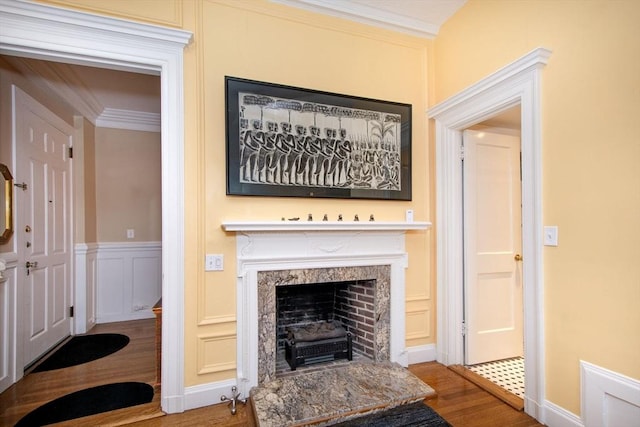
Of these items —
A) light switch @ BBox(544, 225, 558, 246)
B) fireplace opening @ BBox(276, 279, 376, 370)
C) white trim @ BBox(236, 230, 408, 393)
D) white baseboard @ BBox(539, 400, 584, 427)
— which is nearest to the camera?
white baseboard @ BBox(539, 400, 584, 427)

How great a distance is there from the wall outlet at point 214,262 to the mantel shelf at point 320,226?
220 millimetres

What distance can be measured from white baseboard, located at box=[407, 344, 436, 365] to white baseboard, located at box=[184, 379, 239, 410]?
1.50m

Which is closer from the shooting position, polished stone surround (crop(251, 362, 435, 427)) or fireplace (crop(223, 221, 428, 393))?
polished stone surround (crop(251, 362, 435, 427))

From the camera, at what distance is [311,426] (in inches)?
78.0

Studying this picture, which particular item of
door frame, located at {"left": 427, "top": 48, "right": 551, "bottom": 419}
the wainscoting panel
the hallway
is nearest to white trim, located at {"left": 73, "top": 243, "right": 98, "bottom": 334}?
the wainscoting panel

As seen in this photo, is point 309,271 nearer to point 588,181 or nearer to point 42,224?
point 588,181

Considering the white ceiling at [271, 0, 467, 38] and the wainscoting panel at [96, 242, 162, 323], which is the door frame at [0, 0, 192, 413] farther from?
the wainscoting panel at [96, 242, 162, 323]

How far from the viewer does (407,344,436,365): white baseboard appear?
9.58 feet

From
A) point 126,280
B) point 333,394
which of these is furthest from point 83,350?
point 333,394

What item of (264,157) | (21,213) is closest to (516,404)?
(264,157)

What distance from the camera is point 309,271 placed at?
257 cm

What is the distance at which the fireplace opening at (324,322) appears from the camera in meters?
2.74

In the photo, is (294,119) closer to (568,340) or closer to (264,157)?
(264,157)

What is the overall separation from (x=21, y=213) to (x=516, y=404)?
4170mm
